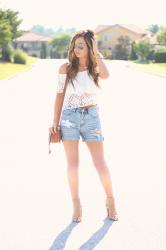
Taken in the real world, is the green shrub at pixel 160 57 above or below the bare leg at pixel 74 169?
below

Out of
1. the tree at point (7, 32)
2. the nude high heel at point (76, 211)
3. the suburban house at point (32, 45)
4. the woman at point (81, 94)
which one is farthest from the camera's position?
the suburban house at point (32, 45)

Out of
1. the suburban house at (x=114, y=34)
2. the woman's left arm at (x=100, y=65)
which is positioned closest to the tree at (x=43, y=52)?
the suburban house at (x=114, y=34)

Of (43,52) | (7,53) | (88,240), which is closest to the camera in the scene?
(88,240)

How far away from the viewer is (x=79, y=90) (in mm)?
4879

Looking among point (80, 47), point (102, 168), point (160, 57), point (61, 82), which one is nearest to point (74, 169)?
point (102, 168)

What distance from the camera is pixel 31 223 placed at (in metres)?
5.07

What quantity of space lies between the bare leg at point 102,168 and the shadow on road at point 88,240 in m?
0.14

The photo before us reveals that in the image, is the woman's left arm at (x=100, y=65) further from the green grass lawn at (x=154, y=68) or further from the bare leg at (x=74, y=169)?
the green grass lawn at (x=154, y=68)

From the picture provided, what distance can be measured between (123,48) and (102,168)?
10439cm

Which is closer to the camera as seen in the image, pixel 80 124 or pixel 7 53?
pixel 80 124

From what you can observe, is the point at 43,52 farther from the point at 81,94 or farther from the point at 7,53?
the point at 81,94

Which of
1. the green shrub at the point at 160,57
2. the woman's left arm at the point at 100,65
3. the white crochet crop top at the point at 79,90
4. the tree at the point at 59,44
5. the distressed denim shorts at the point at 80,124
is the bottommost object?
the tree at the point at 59,44

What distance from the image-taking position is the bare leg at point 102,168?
499 centimetres

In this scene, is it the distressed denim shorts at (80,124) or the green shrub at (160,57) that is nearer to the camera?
the distressed denim shorts at (80,124)
